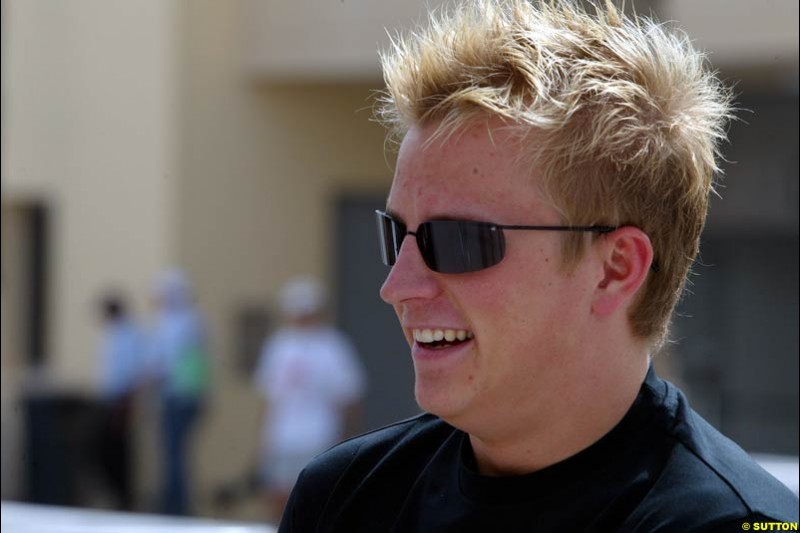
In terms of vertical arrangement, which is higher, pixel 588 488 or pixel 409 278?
pixel 409 278

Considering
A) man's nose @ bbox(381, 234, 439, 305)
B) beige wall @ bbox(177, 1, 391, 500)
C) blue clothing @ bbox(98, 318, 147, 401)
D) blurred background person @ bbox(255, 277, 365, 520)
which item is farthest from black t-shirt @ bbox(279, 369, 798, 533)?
beige wall @ bbox(177, 1, 391, 500)

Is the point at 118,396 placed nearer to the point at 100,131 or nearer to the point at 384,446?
the point at 100,131

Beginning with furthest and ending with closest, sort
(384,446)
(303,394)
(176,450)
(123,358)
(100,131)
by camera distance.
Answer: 1. (100,131)
2. (123,358)
3. (176,450)
4. (303,394)
5. (384,446)

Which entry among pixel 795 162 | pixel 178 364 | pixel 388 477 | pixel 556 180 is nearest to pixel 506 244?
pixel 556 180

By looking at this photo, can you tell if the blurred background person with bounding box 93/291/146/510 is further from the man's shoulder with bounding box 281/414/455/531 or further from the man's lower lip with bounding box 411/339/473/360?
the man's lower lip with bounding box 411/339/473/360

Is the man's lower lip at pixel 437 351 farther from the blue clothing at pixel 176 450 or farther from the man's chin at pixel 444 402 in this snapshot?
the blue clothing at pixel 176 450

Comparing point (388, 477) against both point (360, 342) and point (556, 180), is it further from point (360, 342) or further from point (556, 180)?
point (360, 342)

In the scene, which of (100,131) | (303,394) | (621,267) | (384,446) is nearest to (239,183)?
(100,131)

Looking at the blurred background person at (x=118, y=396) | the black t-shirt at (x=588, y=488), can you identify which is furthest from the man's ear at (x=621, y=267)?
the blurred background person at (x=118, y=396)

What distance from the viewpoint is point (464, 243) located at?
1.70 m

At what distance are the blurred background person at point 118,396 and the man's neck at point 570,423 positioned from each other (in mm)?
9107

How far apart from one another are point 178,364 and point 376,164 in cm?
399

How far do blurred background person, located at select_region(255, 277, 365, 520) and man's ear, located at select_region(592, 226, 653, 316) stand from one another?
21.7 ft

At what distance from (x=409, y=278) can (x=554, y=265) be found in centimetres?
20
